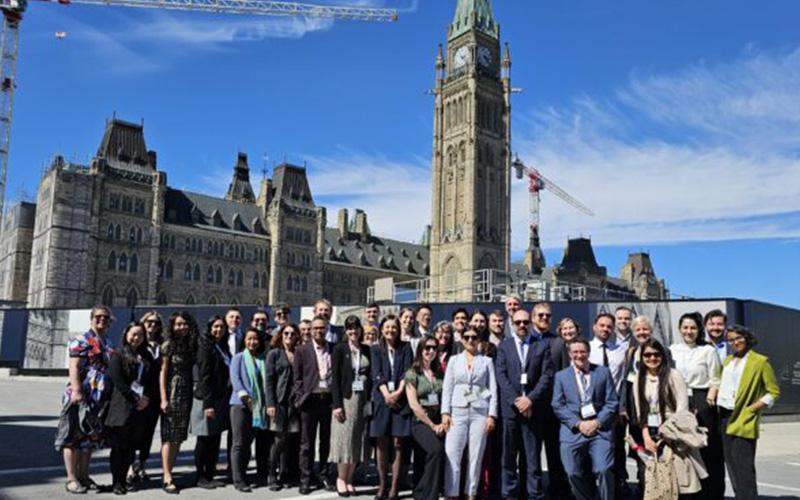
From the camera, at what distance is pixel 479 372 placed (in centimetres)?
718

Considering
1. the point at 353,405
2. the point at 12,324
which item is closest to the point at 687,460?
the point at 353,405

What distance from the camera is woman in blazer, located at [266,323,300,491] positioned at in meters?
8.31

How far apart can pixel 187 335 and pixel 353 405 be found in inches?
87.7

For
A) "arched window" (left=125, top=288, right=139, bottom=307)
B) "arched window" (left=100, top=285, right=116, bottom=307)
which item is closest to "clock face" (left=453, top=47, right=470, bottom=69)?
"arched window" (left=125, top=288, right=139, bottom=307)

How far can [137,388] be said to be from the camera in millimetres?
7770

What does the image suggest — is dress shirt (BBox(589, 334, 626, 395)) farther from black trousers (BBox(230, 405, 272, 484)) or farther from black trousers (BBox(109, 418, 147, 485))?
black trousers (BBox(109, 418, 147, 485))

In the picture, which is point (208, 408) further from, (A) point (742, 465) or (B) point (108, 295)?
(B) point (108, 295)

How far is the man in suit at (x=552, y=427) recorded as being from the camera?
7719mm

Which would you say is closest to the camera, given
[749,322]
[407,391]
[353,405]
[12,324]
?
[407,391]

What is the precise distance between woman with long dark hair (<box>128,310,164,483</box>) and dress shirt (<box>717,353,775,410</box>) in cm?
649

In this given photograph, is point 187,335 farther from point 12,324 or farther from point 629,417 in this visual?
point 12,324

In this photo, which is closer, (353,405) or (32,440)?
(353,405)

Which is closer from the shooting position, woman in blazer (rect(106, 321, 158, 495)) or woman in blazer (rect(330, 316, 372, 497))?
woman in blazer (rect(106, 321, 158, 495))

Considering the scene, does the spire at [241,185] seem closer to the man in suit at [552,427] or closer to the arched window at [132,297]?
the arched window at [132,297]
